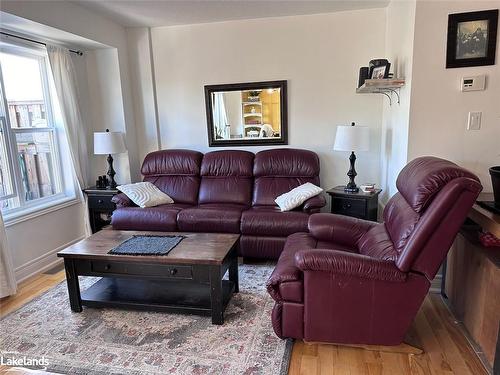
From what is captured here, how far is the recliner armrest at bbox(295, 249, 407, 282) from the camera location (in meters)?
1.72

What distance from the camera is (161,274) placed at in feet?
7.29

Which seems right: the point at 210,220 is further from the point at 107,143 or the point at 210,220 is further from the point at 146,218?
the point at 107,143

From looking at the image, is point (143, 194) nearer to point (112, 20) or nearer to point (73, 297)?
point (73, 297)

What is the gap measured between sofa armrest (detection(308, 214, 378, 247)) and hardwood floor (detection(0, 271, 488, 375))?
0.67m

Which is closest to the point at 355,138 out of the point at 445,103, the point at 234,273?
the point at 445,103

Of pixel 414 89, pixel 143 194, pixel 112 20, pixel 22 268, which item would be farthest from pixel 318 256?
pixel 112 20

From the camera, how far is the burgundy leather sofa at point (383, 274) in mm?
1624

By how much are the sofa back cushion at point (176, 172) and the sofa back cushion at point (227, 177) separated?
0.30ft

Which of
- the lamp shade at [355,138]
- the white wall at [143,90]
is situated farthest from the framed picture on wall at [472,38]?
the white wall at [143,90]

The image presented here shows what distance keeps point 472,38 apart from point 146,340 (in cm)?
292

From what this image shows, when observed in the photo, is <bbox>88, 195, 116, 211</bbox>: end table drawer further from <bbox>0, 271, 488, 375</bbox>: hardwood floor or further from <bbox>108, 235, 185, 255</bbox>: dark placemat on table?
<bbox>0, 271, 488, 375</bbox>: hardwood floor

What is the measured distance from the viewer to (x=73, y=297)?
7.81 ft

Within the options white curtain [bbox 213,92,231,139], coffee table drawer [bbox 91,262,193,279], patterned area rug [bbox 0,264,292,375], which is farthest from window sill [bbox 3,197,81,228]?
white curtain [bbox 213,92,231,139]

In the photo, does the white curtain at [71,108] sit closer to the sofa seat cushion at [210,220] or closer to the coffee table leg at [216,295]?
the sofa seat cushion at [210,220]
